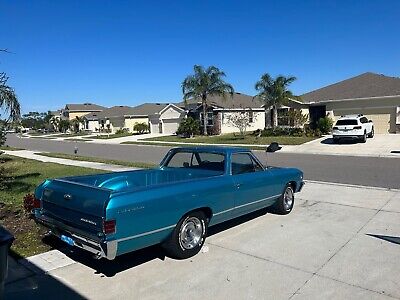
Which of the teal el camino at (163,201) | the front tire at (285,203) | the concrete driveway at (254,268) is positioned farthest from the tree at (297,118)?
the concrete driveway at (254,268)

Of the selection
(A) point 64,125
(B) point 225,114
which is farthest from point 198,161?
(A) point 64,125

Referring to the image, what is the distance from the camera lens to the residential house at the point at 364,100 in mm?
28234

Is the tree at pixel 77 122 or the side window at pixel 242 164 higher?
the tree at pixel 77 122

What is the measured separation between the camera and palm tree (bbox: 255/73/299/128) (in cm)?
2947

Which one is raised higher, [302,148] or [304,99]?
[304,99]

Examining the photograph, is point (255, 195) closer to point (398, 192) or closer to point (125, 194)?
point (125, 194)

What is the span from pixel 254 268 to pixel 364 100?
28355mm

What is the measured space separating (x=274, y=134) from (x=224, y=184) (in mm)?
25788

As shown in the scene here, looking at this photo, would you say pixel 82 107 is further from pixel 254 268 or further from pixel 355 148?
pixel 254 268

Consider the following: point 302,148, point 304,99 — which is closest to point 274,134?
point 304,99

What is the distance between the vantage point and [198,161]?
620 cm

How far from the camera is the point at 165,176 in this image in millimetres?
5992

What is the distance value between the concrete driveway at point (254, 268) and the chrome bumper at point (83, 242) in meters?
0.42

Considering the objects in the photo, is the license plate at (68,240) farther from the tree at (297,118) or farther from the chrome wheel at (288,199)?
the tree at (297,118)
